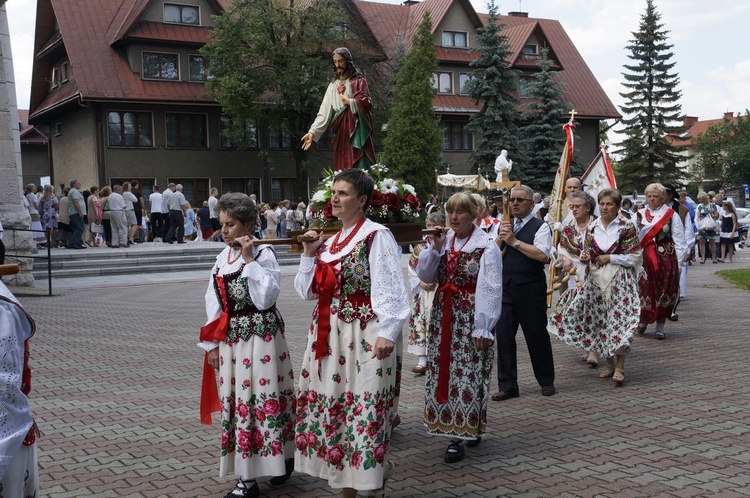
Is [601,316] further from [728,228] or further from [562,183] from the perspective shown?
[728,228]

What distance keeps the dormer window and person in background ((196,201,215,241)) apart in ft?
51.1

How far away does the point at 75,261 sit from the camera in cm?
2208

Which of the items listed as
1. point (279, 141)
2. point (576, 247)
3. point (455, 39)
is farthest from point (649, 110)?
point (576, 247)

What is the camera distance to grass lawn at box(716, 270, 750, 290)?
1793 cm

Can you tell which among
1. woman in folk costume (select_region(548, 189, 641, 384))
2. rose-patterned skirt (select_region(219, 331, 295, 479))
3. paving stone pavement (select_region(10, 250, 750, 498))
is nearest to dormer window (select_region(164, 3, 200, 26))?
paving stone pavement (select_region(10, 250, 750, 498))

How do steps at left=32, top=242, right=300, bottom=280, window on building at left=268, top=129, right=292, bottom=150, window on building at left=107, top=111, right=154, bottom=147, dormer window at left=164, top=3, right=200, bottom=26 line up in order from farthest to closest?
window on building at left=268, top=129, right=292, bottom=150
dormer window at left=164, top=3, right=200, bottom=26
window on building at left=107, top=111, right=154, bottom=147
steps at left=32, top=242, right=300, bottom=280

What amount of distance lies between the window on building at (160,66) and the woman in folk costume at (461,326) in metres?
37.3

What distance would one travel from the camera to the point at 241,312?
5.22m

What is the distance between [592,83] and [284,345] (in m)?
54.2

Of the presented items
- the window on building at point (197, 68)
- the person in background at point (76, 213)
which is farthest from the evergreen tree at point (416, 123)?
the person in background at point (76, 213)

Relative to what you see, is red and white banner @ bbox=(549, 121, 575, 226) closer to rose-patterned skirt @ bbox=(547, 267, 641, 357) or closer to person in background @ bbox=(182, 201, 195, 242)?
rose-patterned skirt @ bbox=(547, 267, 641, 357)

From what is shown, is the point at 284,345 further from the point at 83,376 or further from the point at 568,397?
the point at 83,376

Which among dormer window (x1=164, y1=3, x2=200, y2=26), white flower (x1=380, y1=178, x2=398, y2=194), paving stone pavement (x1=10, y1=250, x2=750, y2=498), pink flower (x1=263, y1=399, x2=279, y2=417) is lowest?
paving stone pavement (x1=10, y1=250, x2=750, y2=498)

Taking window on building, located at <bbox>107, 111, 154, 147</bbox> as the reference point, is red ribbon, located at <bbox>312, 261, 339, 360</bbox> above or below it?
below
